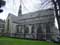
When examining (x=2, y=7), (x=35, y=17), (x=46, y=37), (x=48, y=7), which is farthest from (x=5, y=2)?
(x=46, y=37)

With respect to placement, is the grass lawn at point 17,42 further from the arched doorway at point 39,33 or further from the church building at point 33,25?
the arched doorway at point 39,33

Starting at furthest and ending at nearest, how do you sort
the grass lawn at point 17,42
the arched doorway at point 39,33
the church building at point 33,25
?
the arched doorway at point 39,33
the church building at point 33,25
the grass lawn at point 17,42

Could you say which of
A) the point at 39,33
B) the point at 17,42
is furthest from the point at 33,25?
the point at 17,42

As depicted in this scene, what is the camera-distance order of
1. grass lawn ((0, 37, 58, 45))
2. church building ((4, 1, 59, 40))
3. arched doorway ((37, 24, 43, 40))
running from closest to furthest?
1. grass lawn ((0, 37, 58, 45))
2. church building ((4, 1, 59, 40))
3. arched doorway ((37, 24, 43, 40))

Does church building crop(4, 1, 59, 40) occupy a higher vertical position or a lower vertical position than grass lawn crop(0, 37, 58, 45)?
higher

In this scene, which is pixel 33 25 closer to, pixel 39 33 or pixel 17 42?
pixel 39 33

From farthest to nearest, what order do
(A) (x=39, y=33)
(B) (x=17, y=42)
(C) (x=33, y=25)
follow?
(C) (x=33, y=25) → (A) (x=39, y=33) → (B) (x=17, y=42)

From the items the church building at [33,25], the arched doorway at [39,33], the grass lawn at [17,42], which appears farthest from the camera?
the arched doorway at [39,33]

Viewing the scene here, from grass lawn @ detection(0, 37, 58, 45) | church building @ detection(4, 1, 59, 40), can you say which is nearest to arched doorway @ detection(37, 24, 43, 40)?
church building @ detection(4, 1, 59, 40)

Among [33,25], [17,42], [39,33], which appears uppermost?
[33,25]

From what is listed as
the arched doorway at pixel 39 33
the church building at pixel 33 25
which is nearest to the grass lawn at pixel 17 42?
the church building at pixel 33 25

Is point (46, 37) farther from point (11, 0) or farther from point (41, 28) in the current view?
point (11, 0)

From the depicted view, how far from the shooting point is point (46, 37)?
5.31m

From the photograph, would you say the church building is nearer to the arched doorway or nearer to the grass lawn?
the arched doorway
